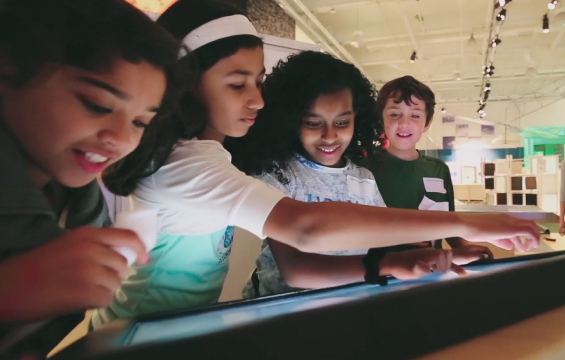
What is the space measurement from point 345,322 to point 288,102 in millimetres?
765

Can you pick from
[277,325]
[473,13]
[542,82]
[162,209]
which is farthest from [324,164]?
[542,82]

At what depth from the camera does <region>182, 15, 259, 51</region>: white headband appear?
0.76m

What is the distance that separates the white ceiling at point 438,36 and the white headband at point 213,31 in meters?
4.21

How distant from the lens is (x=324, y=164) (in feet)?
3.31

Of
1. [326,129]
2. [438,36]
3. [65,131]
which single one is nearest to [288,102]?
[326,129]

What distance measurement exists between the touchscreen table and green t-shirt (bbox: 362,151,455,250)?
72 centimetres

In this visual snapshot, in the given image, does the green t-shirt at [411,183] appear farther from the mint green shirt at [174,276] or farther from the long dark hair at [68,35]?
the long dark hair at [68,35]

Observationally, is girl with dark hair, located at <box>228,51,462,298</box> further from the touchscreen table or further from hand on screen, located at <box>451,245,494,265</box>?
the touchscreen table

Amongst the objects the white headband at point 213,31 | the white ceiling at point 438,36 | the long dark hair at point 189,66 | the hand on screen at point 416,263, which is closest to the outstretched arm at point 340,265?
the hand on screen at point 416,263

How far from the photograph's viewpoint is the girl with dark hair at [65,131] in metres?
0.34

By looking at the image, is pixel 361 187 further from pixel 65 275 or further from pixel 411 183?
pixel 65 275

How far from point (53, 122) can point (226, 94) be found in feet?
1.25

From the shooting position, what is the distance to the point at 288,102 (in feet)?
3.38

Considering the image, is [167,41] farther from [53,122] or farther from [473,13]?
[473,13]
